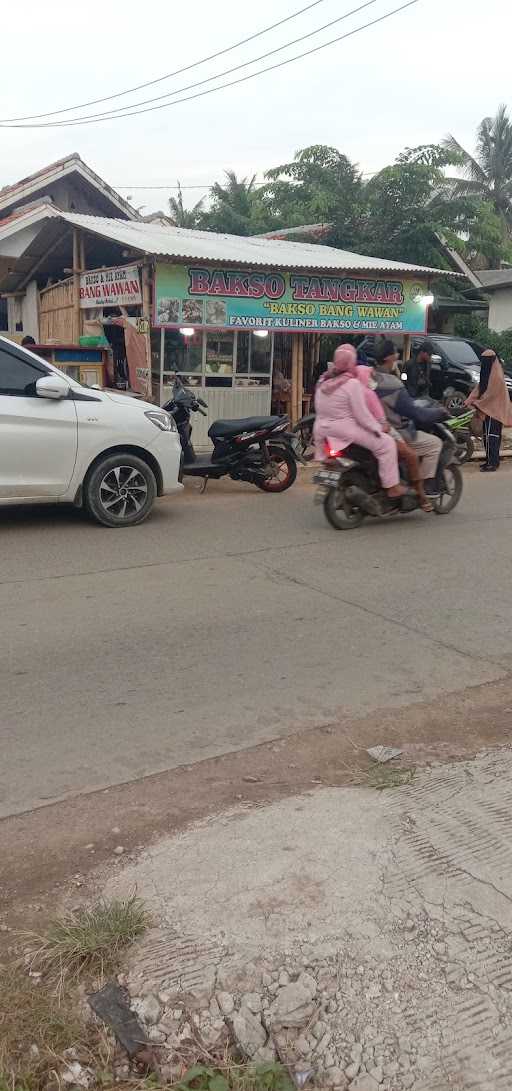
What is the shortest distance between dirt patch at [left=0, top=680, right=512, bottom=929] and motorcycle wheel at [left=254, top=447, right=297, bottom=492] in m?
6.18

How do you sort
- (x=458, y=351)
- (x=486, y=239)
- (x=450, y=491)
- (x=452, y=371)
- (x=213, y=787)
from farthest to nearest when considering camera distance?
(x=486, y=239) < (x=458, y=351) < (x=452, y=371) < (x=450, y=491) < (x=213, y=787)

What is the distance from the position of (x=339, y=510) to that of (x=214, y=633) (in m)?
3.47

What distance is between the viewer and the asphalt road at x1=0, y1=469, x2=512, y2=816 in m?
4.03

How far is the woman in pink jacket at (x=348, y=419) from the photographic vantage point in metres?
8.09

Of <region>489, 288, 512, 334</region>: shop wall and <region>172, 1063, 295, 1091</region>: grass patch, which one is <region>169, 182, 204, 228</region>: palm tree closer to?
<region>489, 288, 512, 334</region>: shop wall

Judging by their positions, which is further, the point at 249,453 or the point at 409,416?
the point at 249,453

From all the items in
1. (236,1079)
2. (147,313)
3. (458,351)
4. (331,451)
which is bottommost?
(236,1079)

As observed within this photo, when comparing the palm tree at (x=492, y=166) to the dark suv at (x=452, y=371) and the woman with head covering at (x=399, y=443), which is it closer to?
the dark suv at (x=452, y=371)

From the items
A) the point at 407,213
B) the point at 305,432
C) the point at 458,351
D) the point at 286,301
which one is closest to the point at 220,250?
the point at 286,301

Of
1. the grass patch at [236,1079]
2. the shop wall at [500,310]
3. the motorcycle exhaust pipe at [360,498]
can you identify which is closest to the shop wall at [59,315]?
the motorcycle exhaust pipe at [360,498]

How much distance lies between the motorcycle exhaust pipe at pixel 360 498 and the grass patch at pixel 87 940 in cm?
608

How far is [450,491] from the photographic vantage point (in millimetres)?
9320

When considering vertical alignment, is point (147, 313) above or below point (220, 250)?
below

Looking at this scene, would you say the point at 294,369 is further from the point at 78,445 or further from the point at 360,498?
the point at 78,445
